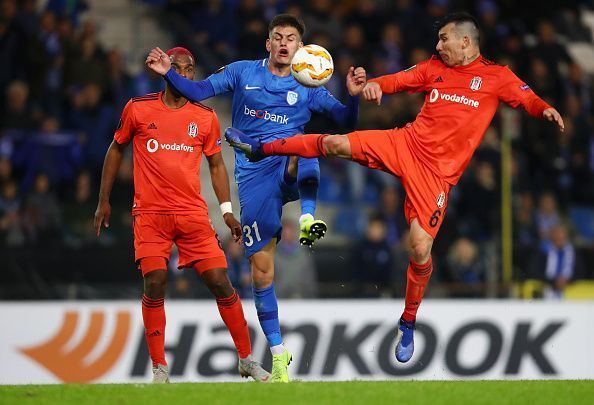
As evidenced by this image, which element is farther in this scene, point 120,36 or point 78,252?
point 120,36

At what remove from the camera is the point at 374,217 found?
18.2 meters

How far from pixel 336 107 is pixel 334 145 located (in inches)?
29.1

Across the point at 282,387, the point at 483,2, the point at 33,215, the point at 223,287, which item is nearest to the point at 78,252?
the point at 33,215

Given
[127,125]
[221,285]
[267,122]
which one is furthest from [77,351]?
[267,122]

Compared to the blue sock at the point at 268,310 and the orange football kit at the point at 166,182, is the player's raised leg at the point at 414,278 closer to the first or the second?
the blue sock at the point at 268,310

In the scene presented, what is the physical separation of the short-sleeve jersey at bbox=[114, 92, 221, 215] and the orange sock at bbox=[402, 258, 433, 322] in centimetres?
189

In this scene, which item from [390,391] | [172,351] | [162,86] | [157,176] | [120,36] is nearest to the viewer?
[390,391]

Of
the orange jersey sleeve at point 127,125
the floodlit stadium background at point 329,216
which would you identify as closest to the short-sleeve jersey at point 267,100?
the orange jersey sleeve at point 127,125

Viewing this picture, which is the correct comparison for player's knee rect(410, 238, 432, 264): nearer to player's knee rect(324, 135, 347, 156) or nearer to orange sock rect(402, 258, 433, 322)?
orange sock rect(402, 258, 433, 322)

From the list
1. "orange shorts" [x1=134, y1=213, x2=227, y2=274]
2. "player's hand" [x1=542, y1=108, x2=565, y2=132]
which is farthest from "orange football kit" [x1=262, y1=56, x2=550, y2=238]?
"orange shorts" [x1=134, y1=213, x2=227, y2=274]

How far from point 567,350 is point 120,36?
9.08 metres

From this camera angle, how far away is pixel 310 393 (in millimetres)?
10523

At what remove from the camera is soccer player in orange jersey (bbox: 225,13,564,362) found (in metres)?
11.5

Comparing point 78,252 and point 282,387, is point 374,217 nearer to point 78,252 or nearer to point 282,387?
point 78,252
